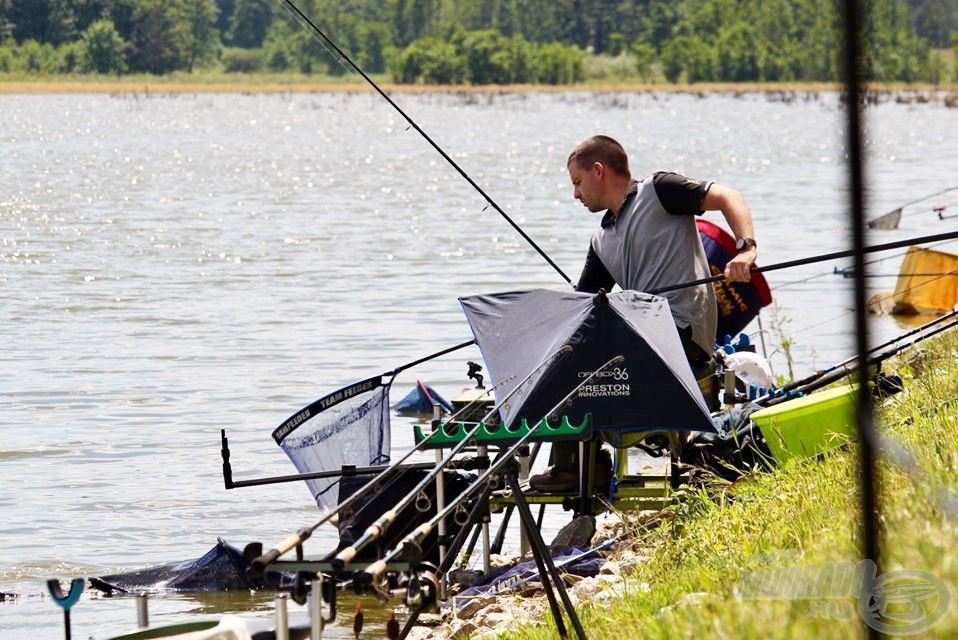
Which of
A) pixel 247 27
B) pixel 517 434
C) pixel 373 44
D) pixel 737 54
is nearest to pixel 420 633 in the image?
pixel 517 434

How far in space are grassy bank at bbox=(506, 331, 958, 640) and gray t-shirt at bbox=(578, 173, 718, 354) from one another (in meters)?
0.69

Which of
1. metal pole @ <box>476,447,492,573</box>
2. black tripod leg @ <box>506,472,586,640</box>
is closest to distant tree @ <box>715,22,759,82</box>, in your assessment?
metal pole @ <box>476,447,492,573</box>

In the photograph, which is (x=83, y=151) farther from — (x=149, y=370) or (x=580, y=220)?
(x=149, y=370)

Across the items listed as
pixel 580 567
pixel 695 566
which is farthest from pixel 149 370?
pixel 695 566

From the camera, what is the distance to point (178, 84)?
119188mm

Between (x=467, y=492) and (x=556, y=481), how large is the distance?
6.07ft

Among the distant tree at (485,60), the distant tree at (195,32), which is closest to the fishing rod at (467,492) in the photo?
the distant tree at (485,60)

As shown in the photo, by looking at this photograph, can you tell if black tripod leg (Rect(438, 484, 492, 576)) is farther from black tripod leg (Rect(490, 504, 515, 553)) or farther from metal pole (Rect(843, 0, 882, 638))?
metal pole (Rect(843, 0, 882, 638))

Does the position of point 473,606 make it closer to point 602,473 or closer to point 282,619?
point 602,473

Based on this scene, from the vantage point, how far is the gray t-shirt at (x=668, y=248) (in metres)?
6.41

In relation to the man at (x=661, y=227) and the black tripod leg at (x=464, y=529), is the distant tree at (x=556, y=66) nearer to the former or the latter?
the man at (x=661, y=227)

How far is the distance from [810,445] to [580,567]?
3.27ft

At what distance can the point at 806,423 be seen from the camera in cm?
629

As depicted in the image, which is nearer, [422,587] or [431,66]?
[422,587]
